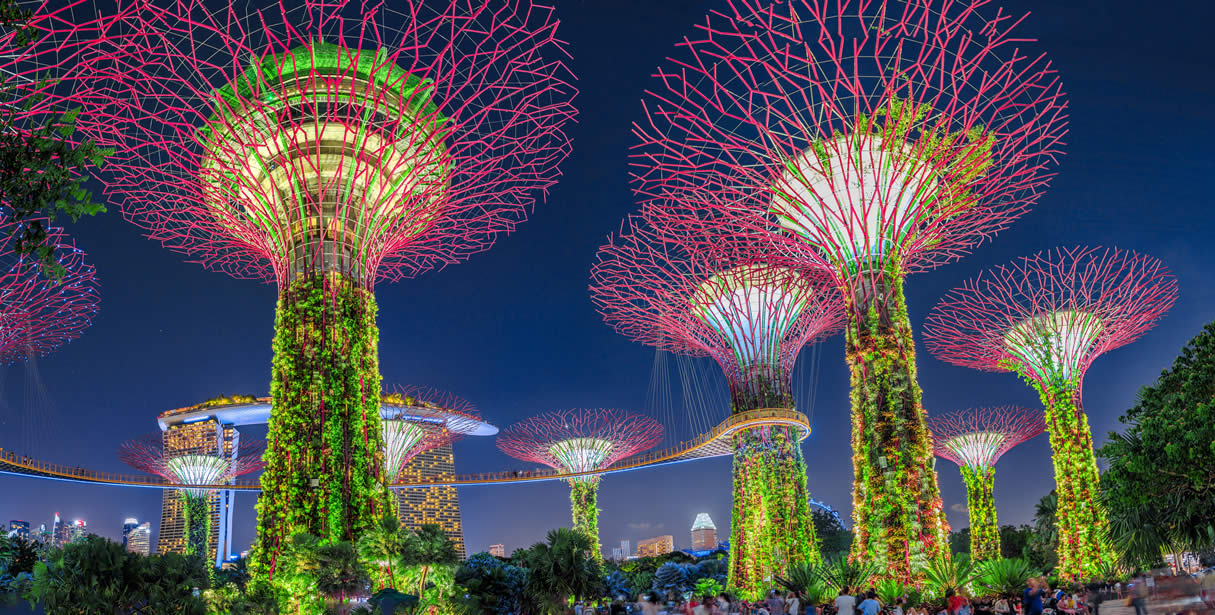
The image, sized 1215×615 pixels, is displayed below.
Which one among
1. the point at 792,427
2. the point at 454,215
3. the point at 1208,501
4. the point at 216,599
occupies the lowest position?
the point at 216,599

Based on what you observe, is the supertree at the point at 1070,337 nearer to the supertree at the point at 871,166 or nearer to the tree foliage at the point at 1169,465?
the tree foliage at the point at 1169,465

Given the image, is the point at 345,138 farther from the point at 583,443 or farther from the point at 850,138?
the point at 583,443

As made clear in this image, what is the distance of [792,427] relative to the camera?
2908 centimetres

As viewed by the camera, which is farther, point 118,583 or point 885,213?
point 885,213

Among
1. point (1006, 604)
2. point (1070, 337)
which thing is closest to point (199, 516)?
point (1070, 337)

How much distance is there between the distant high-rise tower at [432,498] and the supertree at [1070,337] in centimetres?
6472

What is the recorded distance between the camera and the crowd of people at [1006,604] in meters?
13.0

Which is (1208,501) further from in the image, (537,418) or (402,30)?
(537,418)

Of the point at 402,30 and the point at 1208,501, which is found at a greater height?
the point at 402,30

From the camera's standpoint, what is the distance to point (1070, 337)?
96.3 feet

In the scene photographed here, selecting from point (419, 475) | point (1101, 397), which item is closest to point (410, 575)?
point (1101, 397)

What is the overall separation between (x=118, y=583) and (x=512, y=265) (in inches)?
2666

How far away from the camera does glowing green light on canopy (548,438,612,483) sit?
4575 cm

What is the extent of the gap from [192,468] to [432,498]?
35322 mm
